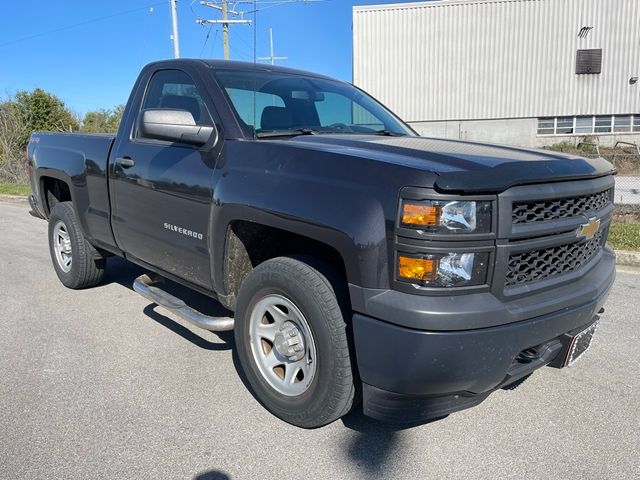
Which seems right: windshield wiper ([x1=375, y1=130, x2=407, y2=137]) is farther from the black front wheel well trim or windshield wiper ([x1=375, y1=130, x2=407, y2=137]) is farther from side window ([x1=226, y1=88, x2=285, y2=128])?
the black front wheel well trim

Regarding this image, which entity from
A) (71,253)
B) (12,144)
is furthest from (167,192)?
(12,144)

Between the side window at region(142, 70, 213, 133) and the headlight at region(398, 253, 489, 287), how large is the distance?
1646 mm

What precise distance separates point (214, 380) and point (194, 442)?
0.66m

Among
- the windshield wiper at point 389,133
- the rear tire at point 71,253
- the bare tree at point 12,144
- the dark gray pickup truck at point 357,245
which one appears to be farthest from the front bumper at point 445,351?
the bare tree at point 12,144

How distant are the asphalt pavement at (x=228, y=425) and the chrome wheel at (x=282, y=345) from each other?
25 centimetres

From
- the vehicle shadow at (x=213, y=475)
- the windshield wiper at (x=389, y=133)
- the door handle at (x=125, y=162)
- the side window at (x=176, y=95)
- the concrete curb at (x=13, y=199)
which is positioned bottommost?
the vehicle shadow at (x=213, y=475)

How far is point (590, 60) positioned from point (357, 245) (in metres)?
32.1

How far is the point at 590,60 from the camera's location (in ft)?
94.7

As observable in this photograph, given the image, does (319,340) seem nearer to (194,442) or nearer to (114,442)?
(194,442)

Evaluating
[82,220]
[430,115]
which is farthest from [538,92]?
[82,220]

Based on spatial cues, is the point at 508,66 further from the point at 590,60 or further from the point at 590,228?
the point at 590,228

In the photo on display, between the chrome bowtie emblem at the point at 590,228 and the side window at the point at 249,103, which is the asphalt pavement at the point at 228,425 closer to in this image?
the chrome bowtie emblem at the point at 590,228

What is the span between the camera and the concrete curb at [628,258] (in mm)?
5979

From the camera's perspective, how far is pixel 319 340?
242 centimetres
